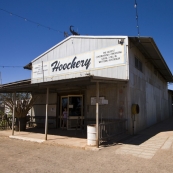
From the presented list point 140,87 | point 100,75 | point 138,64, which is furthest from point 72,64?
point 140,87

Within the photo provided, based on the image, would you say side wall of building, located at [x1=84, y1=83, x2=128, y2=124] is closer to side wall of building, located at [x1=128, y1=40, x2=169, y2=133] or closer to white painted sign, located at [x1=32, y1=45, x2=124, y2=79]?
side wall of building, located at [x1=128, y1=40, x2=169, y2=133]

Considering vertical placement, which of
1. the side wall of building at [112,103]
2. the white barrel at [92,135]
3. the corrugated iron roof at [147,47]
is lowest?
the white barrel at [92,135]

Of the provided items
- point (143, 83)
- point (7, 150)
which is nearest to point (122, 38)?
point (143, 83)

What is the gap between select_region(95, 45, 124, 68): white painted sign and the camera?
10.6 meters

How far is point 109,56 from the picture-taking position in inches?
433

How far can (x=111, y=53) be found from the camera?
1093 cm

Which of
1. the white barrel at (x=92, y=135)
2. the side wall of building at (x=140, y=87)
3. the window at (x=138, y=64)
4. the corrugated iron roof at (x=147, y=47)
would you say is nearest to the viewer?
the white barrel at (x=92, y=135)

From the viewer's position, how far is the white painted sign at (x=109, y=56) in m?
10.6

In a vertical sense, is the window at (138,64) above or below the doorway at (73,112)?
above

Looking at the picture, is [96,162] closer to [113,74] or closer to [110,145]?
[110,145]

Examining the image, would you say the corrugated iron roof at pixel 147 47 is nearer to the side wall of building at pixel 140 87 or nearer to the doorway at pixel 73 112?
the side wall of building at pixel 140 87

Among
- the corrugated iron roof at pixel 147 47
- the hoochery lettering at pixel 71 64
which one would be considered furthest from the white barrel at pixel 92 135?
the corrugated iron roof at pixel 147 47

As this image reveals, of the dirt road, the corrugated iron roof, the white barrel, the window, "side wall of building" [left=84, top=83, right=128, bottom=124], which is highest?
the corrugated iron roof

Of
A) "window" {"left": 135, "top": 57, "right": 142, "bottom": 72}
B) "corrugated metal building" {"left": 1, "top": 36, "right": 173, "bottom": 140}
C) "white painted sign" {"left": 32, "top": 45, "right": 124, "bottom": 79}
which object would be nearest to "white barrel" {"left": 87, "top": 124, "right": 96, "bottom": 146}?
"corrugated metal building" {"left": 1, "top": 36, "right": 173, "bottom": 140}
